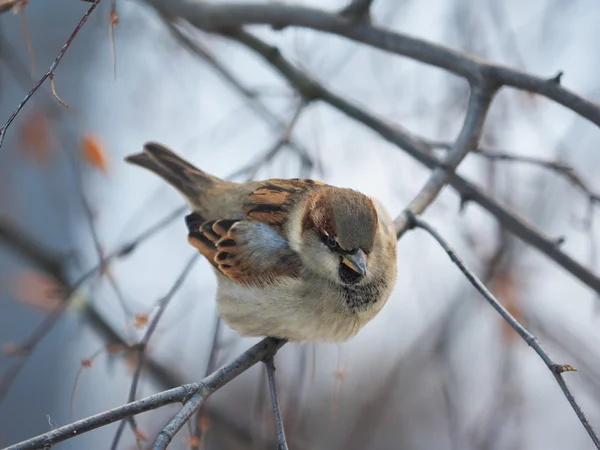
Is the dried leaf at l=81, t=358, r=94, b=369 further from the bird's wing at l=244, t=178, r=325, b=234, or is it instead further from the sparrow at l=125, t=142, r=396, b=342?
the bird's wing at l=244, t=178, r=325, b=234

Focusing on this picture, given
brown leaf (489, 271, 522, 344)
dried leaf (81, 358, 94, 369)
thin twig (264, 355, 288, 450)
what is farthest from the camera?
brown leaf (489, 271, 522, 344)

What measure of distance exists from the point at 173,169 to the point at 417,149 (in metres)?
1.40

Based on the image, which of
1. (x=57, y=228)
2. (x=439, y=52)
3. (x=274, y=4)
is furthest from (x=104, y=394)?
(x=439, y=52)

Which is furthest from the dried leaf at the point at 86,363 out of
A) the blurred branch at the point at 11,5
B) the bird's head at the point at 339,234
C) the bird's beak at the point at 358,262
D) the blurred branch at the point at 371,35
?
the blurred branch at the point at 371,35

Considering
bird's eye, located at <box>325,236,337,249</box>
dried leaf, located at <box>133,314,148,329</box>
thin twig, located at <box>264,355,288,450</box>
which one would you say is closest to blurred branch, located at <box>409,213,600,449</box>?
bird's eye, located at <box>325,236,337,249</box>

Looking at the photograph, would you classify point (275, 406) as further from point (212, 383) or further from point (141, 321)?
point (141, 321)

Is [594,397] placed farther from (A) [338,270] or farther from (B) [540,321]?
(A) [338,270]

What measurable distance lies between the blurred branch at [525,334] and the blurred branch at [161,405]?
0.78m

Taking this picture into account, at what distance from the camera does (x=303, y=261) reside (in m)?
2.81

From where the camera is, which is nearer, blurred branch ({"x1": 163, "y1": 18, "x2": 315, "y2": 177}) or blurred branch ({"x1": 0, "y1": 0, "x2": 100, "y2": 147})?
blurred branch ({"x1": 0, "y1": 0, "x2": 100, "y2": 147})

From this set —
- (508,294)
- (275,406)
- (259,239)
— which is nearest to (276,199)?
(259,239)

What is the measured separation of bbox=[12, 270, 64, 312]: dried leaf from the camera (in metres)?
4.21

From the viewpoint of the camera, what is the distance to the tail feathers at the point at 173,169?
12.0 feet

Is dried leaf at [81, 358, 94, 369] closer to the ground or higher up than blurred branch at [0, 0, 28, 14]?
closer to the ground
